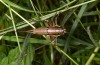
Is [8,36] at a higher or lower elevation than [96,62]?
higher

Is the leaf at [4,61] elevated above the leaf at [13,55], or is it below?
below

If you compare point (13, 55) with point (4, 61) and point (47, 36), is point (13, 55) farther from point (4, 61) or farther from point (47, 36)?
point (47, 36)

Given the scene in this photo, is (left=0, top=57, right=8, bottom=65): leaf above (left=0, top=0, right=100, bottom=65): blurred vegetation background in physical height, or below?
below

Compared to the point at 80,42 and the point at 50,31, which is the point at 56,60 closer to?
the point at 80,42

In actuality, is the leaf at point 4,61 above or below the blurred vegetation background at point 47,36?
below

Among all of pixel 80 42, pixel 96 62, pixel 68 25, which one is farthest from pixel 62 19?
pixel 96 62

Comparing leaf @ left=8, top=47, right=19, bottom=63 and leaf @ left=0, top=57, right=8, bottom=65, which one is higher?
leaf @ left=8, top=47, right=19, bottom=63

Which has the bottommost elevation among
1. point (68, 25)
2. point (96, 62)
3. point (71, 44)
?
point (96, 62)

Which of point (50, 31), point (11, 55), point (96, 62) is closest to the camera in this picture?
point (50, 31)
